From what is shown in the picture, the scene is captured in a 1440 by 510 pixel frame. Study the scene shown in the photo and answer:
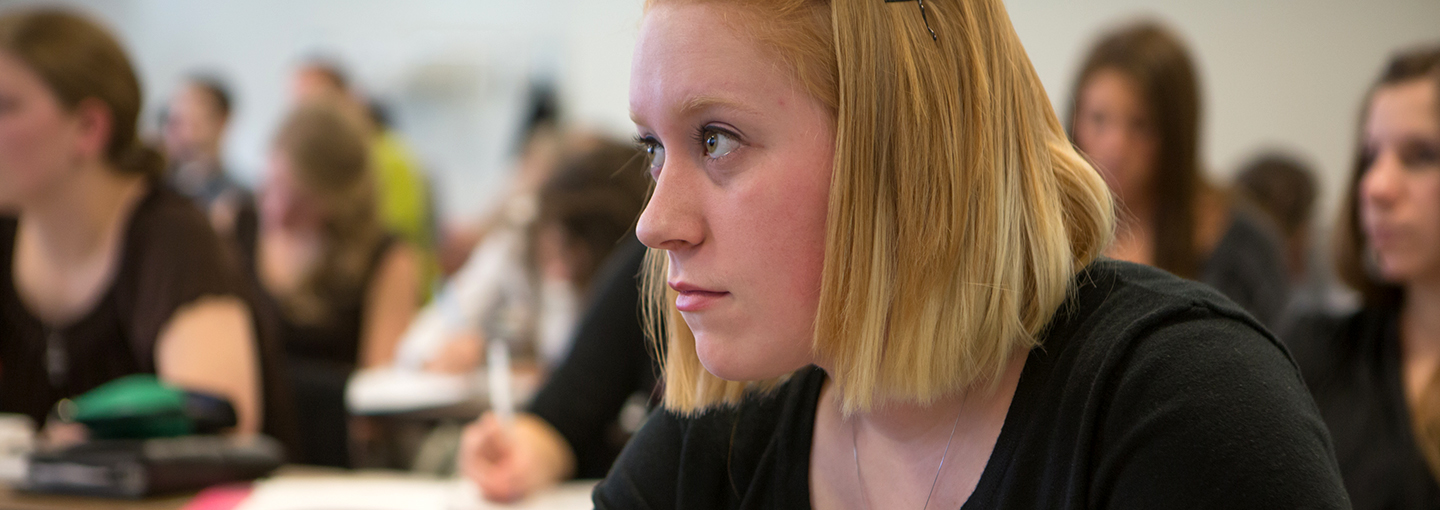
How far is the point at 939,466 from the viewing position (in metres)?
0.83

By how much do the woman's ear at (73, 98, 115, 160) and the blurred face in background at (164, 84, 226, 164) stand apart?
3.76 metres

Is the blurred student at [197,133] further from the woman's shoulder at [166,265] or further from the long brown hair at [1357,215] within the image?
the long brown hair at [1357,215]

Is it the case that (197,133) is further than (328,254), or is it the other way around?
(197,133)

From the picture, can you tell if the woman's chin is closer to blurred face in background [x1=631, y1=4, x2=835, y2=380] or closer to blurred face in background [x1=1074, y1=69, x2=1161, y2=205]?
blurred face in background [x1=631, y1=4, x2=835, y2=380]

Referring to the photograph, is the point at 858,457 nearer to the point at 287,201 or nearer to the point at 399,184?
the point at 287,201

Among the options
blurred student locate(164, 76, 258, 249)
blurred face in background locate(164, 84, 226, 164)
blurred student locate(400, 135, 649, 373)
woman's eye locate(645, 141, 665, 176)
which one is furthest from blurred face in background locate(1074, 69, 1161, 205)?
blurred face in background locate(164, 84, 226, 164)

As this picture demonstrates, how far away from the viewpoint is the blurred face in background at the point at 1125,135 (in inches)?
90.2

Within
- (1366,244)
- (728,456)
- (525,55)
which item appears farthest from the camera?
(525,55)

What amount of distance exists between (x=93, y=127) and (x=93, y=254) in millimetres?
224

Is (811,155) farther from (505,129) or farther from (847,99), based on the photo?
(505,129)

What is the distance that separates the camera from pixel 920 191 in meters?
0.73

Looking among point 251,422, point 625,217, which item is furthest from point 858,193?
point 625,217

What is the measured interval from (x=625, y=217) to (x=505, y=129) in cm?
459

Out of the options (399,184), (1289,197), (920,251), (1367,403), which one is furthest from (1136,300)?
(399,184)
